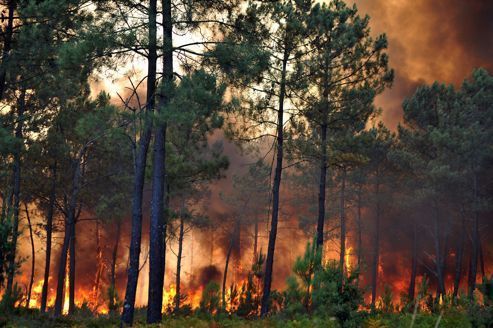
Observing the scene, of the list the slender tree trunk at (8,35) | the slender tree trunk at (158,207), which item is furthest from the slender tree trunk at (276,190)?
the slender tree trunk at (8,35)

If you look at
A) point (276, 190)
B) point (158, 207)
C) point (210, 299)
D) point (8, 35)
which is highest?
point (8, 35)

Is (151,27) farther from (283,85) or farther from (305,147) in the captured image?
(305,147)

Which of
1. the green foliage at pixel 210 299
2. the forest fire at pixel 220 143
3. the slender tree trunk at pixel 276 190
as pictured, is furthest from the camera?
the slender tree trunk at pixel 276 190

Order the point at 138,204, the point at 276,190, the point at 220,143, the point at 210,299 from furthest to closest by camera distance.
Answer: the point at 220,143 < the point at 276,190 < the point at 210,299 < the point at 138,204

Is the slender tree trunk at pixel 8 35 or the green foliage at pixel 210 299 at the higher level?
the slender tree trunk at pixel 8 35

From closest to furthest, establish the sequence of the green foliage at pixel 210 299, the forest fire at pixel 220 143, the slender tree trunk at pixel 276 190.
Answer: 1. the forest fire at pixel 220 143
2. the green foliage at pixel 210 299
3. the slender tree trunk at pixel 276 190

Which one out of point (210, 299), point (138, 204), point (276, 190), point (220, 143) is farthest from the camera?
point (220, 143)

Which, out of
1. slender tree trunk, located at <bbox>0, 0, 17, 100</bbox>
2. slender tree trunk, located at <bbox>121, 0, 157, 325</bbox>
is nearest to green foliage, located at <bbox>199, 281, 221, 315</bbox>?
slender tree trunk, located at <bbox>121, 0, 157, 325</bbox>

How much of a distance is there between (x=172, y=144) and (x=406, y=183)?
17064 mm

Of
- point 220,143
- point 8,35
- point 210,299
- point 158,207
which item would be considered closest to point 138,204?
point 158,207

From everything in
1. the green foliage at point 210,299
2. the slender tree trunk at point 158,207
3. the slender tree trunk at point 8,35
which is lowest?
the green foliage at point 210,299

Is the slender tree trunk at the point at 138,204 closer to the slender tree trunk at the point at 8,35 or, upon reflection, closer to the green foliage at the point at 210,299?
the green foliage at the point at 210,299

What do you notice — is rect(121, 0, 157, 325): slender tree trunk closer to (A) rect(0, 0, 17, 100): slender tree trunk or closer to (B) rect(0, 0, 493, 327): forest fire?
(B) rect(0, 0, 493, 327): forest fire

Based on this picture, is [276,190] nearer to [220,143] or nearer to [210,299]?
[210,299]
